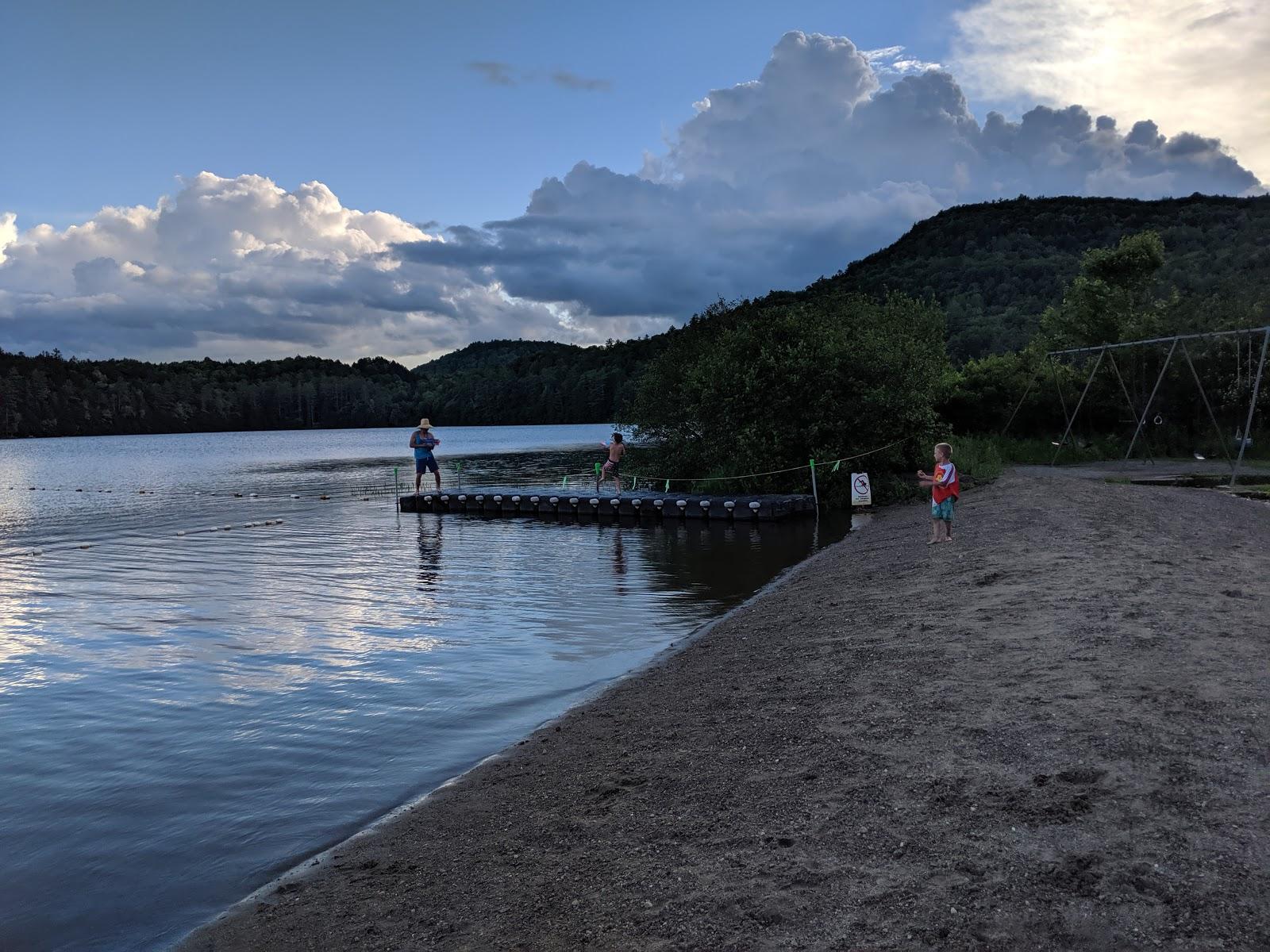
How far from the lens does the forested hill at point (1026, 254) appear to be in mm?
84812

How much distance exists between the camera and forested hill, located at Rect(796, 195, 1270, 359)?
84.8 metres

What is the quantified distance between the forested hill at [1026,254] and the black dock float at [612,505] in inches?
1517

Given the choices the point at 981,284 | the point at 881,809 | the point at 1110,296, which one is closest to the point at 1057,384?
the point at 1110,296

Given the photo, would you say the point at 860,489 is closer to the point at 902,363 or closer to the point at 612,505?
the point at 902,363

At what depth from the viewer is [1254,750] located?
231 inches

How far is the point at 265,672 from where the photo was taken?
1195 centimetres

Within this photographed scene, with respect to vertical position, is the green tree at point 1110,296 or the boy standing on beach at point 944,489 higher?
the green tree at point 1110,296

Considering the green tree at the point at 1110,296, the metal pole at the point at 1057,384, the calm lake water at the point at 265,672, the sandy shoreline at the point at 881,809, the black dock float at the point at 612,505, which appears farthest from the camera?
the green tree at the point at 1110,296

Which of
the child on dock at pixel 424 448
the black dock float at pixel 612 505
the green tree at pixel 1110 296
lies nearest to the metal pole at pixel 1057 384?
the green tree at pixel 1110 296

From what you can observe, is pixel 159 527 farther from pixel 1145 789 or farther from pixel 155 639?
pixel 1145 789

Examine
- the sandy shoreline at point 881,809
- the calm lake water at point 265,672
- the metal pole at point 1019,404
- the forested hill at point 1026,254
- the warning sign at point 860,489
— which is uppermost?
the forested hill at point 1026,254

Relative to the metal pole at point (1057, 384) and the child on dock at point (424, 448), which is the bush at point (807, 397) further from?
the child on dock at point (424, 448)

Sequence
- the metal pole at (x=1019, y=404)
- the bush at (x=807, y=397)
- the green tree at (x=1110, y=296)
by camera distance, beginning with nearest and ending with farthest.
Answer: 1. the bush at (x=807, y=397)
2. the metal pole at (x=1019, y=404)
3. the green tree at (x=1110, y=296)

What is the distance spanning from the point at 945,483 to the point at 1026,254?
359 feet
